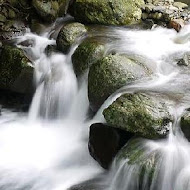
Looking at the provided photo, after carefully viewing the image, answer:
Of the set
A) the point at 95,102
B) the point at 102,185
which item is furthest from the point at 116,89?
the point at 102,185

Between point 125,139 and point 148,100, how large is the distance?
2.11 feet

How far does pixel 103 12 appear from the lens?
8.42 meters

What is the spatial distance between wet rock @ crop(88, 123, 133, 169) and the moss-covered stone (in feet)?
13.1

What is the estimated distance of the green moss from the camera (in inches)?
283

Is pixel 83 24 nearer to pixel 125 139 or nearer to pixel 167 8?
pixel 167 8

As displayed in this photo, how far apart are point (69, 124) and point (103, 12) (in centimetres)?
302

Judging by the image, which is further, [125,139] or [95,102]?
[95,102]

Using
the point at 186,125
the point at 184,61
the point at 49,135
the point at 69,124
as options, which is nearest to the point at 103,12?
the point at 184,61

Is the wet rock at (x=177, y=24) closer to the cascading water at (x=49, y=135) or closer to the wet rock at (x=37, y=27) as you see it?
the cascading water at (x=49, y=135)

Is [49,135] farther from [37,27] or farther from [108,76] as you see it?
[37,27]

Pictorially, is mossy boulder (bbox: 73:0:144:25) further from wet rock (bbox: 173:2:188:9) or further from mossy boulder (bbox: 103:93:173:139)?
mossy boulder (bbox: 103:93:173:139)

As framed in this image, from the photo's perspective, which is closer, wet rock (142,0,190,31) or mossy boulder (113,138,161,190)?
mossy boulder (113,138,161,190)

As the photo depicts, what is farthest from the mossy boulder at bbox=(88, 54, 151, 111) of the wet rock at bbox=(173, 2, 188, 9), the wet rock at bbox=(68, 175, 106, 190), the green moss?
the wet rock at bbox=(173, 2, 188, 9)

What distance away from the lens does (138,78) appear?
20.4 ft
